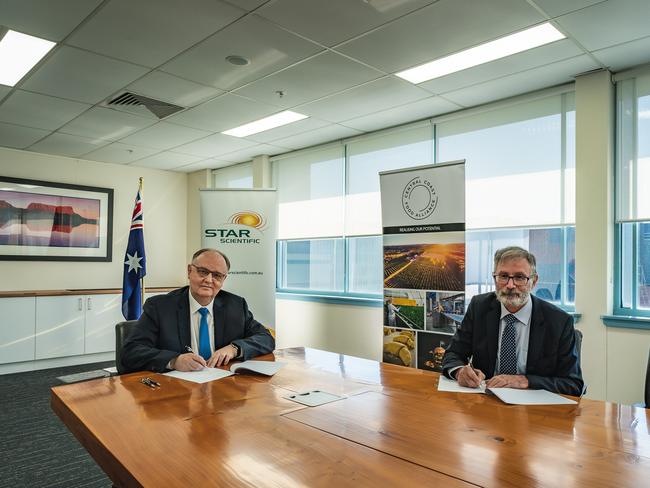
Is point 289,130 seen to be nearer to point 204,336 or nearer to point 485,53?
point 485,53

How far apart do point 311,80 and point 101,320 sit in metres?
4.36

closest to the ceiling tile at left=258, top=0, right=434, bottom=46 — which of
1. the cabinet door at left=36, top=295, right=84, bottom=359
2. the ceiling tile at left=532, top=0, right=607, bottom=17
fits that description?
the ceiling tile at left=532, top=0, right=607, bottom=17

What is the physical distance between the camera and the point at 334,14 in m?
2.79

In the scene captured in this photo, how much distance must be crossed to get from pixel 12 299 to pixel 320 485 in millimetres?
5745

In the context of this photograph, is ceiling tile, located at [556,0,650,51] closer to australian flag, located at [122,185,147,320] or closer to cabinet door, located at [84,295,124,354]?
australian flag, located at [122,185,147,320]

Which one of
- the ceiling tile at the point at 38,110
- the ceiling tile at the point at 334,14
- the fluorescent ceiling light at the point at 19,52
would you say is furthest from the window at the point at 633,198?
the ceiling tile at the point at 38,110

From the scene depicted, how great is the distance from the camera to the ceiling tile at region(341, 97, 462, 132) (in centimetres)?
437

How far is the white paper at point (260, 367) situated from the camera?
2.19 metres

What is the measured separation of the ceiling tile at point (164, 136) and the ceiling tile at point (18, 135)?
87cm

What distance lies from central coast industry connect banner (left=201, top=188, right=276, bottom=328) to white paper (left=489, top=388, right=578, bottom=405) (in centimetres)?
336

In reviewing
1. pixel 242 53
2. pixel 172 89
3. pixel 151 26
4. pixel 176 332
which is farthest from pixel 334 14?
pixel 176 332

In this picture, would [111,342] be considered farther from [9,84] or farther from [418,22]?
[418,22]

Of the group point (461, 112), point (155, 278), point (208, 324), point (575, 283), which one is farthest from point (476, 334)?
point (155, 278)

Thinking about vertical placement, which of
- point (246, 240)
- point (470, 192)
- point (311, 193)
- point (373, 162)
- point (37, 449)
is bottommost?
point (37, 449)
